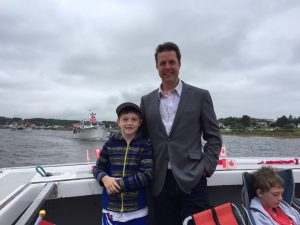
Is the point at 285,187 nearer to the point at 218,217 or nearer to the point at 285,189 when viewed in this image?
the point at 285,189

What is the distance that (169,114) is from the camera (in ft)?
8.73

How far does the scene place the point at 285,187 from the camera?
330 centimetres

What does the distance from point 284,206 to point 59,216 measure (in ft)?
7.46

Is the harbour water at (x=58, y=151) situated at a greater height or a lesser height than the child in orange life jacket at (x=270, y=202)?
lesser

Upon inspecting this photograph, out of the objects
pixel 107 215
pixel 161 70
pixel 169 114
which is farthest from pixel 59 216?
pixel 161 70

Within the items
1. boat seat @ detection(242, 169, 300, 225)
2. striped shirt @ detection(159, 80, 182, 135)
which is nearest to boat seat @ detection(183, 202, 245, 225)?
boat seat @ detection(242, 169, 300, 225)

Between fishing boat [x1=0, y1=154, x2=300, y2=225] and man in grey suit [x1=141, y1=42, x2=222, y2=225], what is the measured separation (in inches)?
25.5

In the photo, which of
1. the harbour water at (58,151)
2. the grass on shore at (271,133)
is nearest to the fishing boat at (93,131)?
the harbour water at (58,151)

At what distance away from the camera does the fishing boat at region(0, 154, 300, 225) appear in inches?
91.7

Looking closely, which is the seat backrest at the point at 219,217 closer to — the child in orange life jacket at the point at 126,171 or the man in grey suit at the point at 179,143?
the man in grey suit at the point at 179,143

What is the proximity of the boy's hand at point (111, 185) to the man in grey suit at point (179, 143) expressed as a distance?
0.34m

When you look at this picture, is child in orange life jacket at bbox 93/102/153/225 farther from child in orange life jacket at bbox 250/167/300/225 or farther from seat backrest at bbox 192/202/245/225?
child in orange life jacket at bbox 250/167/300/225

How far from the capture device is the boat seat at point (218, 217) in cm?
245

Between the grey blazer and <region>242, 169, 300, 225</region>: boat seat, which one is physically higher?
the grey blazer
